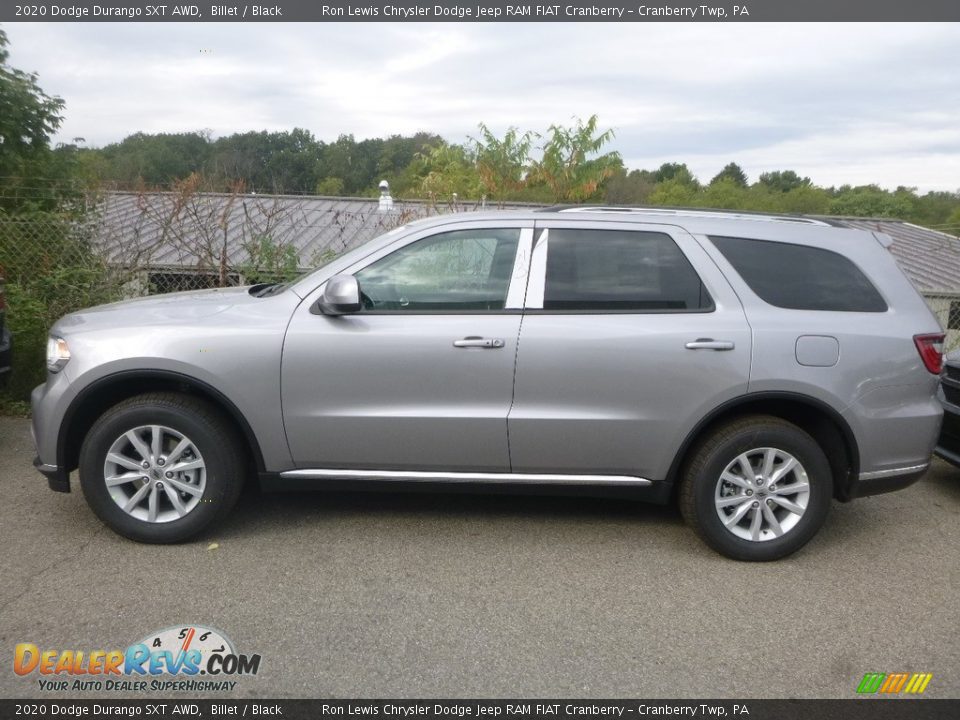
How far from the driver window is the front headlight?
5.19 ft

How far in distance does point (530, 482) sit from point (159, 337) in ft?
6.78

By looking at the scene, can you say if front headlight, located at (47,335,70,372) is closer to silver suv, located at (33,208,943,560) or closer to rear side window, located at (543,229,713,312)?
silver suv, located at (33,208,943,560)

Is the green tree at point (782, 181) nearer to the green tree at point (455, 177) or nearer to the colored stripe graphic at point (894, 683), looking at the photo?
the green tree at point (455, 177)

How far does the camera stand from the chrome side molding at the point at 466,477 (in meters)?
4.32

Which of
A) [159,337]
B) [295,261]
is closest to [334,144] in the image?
[295,261]

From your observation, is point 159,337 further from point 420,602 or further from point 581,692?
point 581,692

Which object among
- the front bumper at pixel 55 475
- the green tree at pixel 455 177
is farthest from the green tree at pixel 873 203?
the front bumper at pixel 55 475

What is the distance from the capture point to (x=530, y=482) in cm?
433

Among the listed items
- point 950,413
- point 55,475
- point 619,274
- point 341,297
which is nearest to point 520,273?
point 619,274

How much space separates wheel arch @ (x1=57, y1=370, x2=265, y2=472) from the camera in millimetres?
4219

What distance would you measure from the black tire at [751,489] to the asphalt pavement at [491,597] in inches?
5.1

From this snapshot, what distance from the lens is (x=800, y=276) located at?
4.34 metres

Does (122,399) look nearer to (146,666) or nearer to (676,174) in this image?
(146,666)

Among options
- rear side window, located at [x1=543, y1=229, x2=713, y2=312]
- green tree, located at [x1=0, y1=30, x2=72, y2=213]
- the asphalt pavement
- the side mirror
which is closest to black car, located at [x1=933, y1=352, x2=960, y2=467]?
the asphalt pavement
